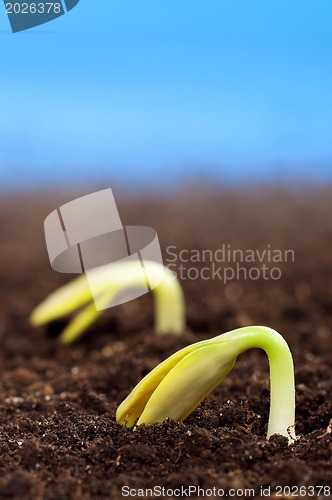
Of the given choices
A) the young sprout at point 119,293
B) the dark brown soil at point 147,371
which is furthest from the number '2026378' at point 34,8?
the dark brown soil at point 147,371

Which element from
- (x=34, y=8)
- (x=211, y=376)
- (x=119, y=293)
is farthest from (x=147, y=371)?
(x=34, y=8)

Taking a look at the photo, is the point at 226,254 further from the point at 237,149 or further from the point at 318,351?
the point at 237,149

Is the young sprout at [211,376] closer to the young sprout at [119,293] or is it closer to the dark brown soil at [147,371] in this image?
the dark brown soil at [147,371]

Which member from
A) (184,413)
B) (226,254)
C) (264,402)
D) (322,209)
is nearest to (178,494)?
(184,413)

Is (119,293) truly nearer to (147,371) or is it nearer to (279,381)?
(147,371)

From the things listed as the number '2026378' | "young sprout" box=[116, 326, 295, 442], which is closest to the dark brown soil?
"young sprout" box=[116, 326, 295, 442]
